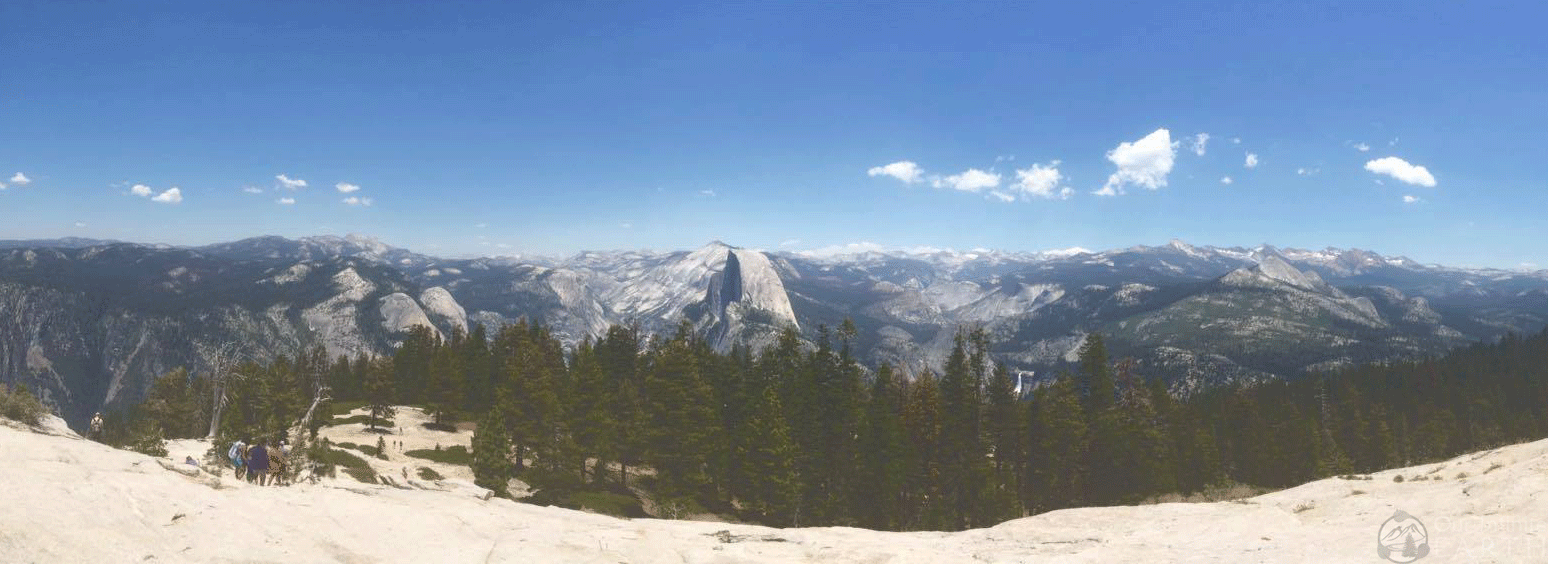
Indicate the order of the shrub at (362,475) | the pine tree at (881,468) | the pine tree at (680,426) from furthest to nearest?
the pine tree at (680,426) → the pine tree at (881,468) → the shrub at (362,475)

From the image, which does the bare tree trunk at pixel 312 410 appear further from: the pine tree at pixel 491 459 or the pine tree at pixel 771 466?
the pine tree at pixel 771 466

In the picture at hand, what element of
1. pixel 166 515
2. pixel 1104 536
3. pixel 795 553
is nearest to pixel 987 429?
pixel 1104 536

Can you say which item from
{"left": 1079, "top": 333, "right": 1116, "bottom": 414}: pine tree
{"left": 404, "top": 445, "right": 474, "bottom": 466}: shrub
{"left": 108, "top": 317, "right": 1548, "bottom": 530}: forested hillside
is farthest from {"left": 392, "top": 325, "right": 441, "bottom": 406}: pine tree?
{"left": 1079, "top": 333, "right": 1116, "bottom": 414}: pine tree

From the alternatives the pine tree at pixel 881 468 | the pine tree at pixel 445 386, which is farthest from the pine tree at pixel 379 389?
the pine tree at pixel 881 468

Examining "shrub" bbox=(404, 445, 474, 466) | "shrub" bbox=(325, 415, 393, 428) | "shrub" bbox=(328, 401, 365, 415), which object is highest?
"shrub" bbox=(404, 445, 474, 466)

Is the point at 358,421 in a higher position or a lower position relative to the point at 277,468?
lower

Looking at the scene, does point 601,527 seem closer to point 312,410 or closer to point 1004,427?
point 312,410

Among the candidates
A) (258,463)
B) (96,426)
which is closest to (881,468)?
(258,463)

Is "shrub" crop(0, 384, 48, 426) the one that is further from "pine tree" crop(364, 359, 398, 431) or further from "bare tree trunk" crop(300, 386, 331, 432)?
"pine tree" crop(364, 359, 398, 431)

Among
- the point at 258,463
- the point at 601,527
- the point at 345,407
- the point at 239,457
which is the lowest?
the point at 345,407
